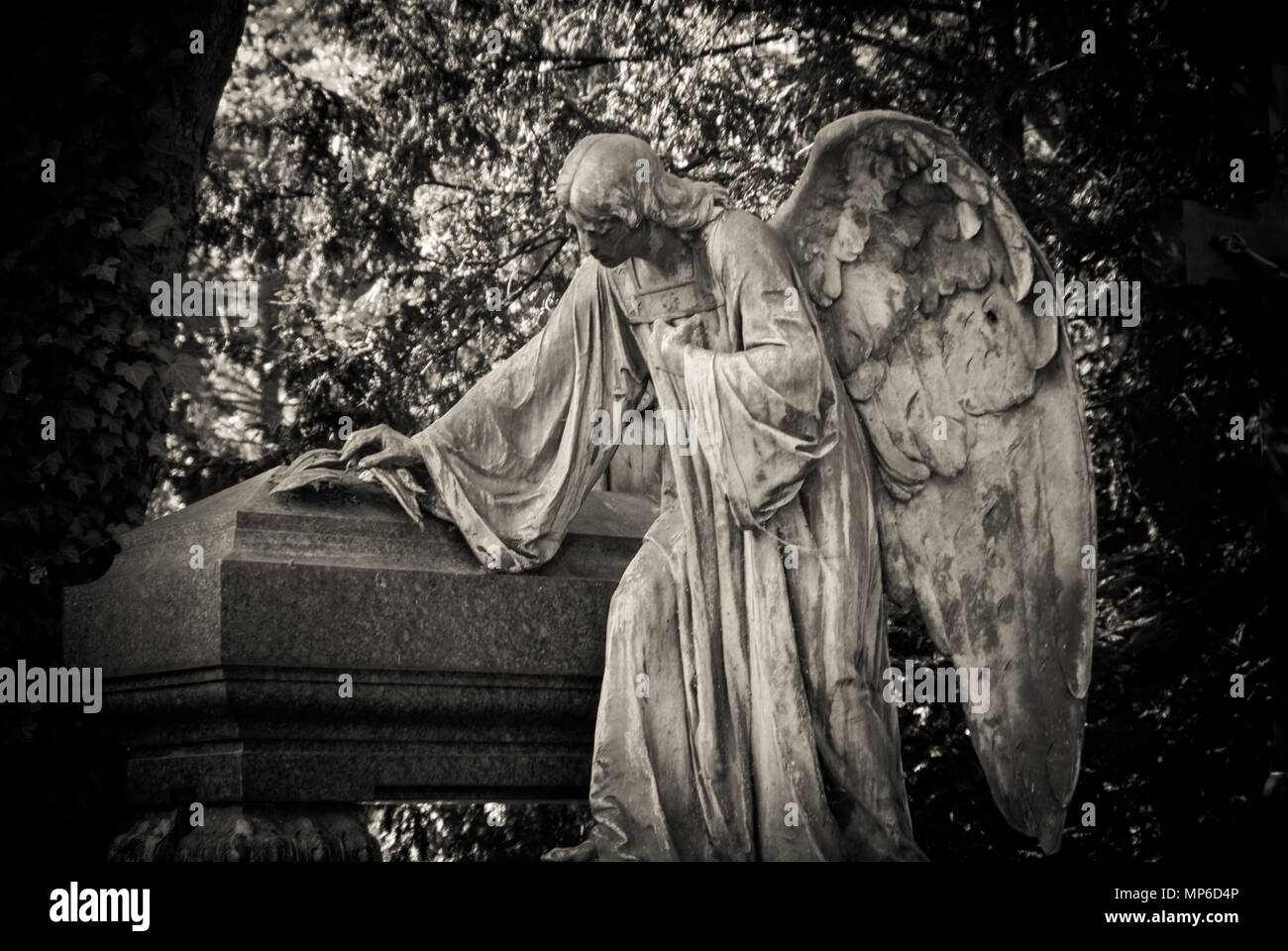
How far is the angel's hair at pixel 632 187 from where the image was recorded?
5.50 meters

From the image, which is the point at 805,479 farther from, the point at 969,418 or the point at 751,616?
the point at 969,418

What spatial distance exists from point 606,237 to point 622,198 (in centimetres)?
13

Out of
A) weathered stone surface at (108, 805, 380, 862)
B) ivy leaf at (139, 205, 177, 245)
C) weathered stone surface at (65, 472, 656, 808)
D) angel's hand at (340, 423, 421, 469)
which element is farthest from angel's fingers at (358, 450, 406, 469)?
ivy leaf at (139, 205, 177, 245)

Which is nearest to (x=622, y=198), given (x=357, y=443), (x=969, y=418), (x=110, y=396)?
(x=357, y=443)

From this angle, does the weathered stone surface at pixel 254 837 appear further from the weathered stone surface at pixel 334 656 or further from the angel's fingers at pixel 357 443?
the angel's fingers at pixel 357 443

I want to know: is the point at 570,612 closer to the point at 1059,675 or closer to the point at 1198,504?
the point at 1059,675

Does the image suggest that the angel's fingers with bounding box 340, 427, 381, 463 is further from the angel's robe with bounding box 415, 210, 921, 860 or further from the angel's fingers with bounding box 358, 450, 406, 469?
the angel's robe with bounding box 415, 210, 921, 860

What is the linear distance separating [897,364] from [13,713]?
12.1 feet

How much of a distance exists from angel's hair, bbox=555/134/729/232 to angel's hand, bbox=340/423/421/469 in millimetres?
869

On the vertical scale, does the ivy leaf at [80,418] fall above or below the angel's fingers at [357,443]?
above

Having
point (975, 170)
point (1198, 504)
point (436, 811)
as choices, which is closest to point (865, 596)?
point (975, 170)

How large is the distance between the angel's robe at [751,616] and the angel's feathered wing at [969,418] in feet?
0.57

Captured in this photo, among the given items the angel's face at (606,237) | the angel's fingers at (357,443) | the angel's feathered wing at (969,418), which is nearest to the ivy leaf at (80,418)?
the angel's fingers at (357,443)

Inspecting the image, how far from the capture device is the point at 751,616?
549 centimetres
